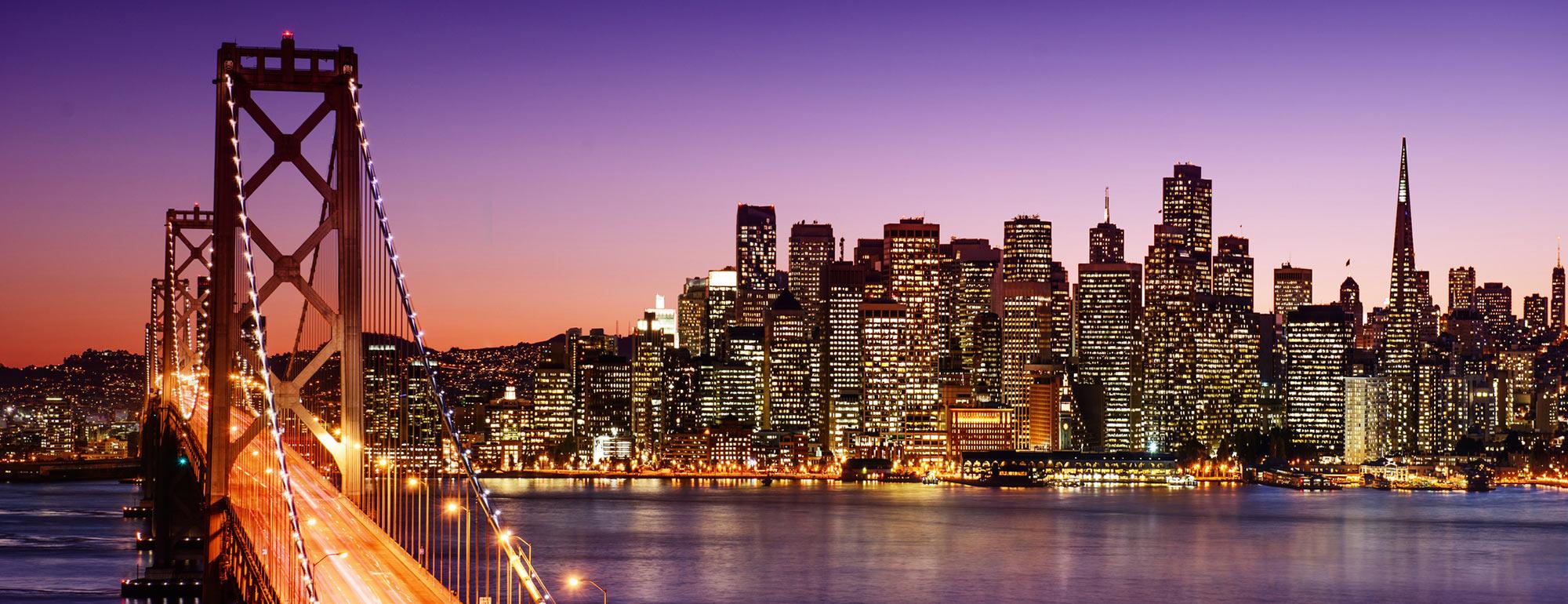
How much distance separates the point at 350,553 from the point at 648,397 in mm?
123161

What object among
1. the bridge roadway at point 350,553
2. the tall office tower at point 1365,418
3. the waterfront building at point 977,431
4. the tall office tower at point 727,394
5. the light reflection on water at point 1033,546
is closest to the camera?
the bridge roadway at point 350,553

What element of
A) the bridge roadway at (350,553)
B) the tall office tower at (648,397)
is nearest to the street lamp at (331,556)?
the bridge roadway at (350,553)

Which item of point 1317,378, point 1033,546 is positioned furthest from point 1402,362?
point 1033,546

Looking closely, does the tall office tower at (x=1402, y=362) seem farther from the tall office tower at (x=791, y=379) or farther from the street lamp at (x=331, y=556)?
the street lamp at (x=331, y=556)

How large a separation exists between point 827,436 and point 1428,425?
156ft

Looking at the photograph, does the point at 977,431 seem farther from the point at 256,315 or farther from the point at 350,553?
the point at 256,315

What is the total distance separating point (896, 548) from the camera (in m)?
66.6

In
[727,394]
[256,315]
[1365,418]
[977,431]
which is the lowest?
[977,431]

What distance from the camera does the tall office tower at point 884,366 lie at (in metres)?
147

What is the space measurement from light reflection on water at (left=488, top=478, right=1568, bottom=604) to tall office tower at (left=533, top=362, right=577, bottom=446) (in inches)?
1151

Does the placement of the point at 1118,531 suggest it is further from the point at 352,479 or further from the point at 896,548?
the point at 352,479

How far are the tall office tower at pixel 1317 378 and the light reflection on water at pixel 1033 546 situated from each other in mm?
39395

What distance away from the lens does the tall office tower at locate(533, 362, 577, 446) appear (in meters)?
143

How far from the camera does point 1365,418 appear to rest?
152 m
